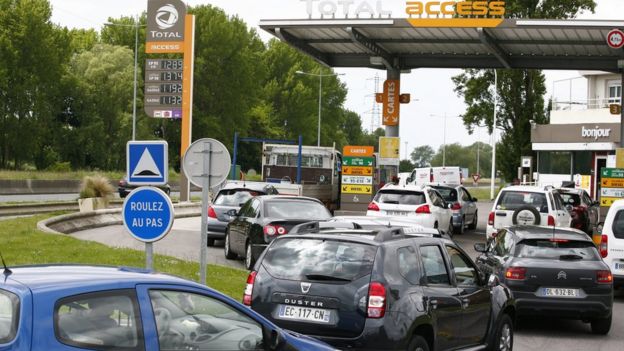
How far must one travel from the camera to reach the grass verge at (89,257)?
50.7 feet

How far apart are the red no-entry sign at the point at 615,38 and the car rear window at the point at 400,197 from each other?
1078 cm

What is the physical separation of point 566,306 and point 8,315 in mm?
9827

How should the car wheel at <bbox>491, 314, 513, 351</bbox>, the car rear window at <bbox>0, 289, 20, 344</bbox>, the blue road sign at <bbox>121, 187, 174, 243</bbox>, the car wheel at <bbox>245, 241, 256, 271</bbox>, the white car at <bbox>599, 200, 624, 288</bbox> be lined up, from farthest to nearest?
the car wheel at <bbox>245, 241, 256, 271</bbox>, the white car at <bbox>599, 200, 624, 288</bbox>, the car wheel at <bbox>491, 314, 513, 351</bbox>, the blue road sign at <bbox>121, 187, 174, 243</bbox>, the car rear window at <bbox>0, 289, 20, 344</bbox>

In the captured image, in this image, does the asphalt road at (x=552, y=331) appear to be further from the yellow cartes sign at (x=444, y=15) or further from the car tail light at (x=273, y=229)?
the yellow cartes sign at (x=444, y=15)

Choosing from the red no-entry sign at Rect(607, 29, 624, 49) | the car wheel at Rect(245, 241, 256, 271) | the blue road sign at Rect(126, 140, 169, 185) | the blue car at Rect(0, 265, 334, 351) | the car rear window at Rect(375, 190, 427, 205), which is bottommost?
the car wheel at Rect(245, 241, 256, 271)

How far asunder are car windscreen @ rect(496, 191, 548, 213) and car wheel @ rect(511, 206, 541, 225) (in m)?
1.16

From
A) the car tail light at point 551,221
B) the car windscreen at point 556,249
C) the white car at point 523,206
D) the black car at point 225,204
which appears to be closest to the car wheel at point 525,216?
the white car at point 523,206

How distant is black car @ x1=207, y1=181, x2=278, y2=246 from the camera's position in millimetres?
23000

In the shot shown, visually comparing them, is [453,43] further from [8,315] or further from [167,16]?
[8,315]

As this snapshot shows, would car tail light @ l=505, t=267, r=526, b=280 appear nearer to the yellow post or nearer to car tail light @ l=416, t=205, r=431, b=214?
car tail light @ l=416, t=205, r=431, b=214

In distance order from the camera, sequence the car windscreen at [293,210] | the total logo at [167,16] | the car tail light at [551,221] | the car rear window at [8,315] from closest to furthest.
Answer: the car rear window at [8,315]
the car windscreen at [293,210]
the car tail light at [551,221]
the total logo at [167,16]

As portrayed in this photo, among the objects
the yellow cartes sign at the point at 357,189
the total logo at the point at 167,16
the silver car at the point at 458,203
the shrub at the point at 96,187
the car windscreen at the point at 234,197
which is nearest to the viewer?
the car windscreen at the point at 234,197

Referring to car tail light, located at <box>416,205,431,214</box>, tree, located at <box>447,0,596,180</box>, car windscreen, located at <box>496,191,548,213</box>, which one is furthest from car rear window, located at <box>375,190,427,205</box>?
tree, located at <box>447,0,596,180</box>

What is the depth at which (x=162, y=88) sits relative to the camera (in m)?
40.9
